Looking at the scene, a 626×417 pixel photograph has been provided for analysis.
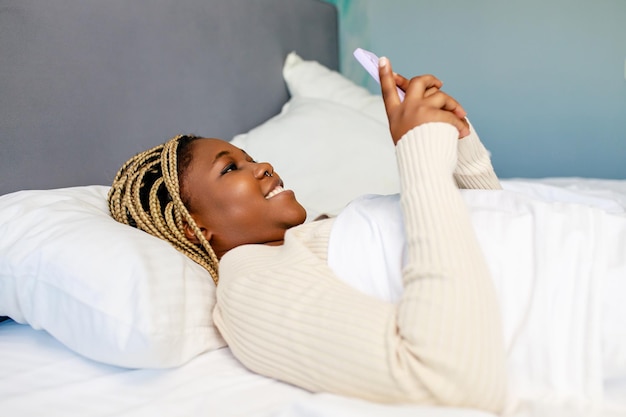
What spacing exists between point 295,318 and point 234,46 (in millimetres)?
1129

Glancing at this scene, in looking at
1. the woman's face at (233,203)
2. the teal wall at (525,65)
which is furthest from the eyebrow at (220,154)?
the teal wall at (525,65)

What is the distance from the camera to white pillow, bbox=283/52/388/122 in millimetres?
1747

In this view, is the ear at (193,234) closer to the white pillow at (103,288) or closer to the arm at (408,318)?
the white pillow at (103,288)

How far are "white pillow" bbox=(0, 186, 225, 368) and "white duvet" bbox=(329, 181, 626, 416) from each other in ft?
0.68

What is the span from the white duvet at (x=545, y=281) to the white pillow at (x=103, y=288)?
21 centimetres

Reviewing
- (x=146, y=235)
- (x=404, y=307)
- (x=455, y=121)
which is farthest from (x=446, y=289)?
(x=146, y=235)

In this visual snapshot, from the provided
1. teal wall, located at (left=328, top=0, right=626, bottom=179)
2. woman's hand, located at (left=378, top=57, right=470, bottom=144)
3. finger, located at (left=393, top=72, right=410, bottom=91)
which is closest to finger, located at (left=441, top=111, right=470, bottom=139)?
woman's hand, located at (left=378, top=57, right=470, bottom=144)

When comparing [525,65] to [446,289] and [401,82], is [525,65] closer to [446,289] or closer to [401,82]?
[401,82]

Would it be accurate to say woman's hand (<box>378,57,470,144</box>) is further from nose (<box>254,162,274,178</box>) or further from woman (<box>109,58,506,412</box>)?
nose (<box>254,162,274,178</box>)

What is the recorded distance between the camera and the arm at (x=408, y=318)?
0.57 metres

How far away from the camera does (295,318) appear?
25.6 inches

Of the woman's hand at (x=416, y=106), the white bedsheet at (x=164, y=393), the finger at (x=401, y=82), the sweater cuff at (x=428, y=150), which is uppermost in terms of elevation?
the finger at (x=401, y=82)

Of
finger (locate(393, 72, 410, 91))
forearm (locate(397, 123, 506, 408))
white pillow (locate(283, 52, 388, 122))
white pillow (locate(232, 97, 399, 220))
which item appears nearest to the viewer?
forearm (locate(397, 123, 506, 408))

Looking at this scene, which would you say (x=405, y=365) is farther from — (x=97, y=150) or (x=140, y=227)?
(x=97, y=150)
